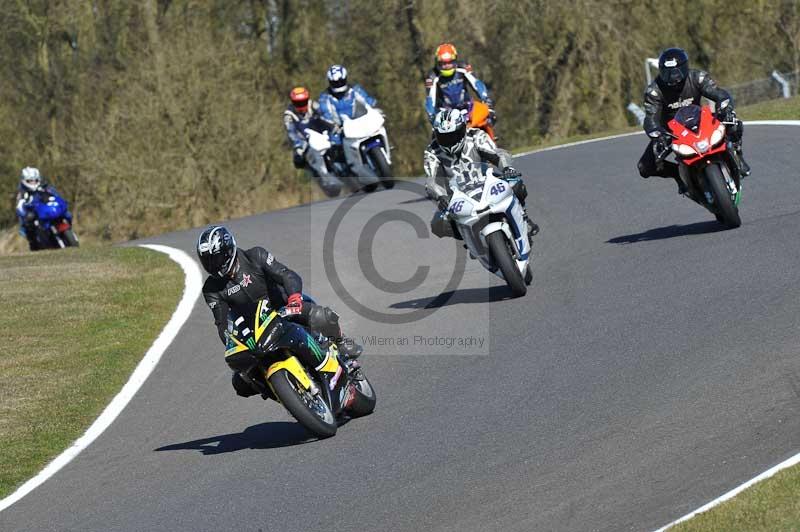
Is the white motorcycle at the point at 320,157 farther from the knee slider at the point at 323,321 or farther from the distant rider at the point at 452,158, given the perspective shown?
the knee slider at the point at 323,321

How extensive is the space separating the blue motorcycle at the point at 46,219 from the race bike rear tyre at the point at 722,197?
13.9m

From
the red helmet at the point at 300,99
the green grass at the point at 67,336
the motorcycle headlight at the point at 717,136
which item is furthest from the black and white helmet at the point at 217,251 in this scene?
the red helmet at the point at 300,99

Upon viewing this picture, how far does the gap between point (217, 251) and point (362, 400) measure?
1541 mm

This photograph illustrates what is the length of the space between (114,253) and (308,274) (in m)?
5.12

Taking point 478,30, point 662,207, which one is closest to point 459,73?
point 662,207

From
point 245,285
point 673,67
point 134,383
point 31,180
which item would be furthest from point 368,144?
point 245,285

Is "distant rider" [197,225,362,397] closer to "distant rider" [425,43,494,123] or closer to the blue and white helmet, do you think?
"distant rider" [425,43,494,123]

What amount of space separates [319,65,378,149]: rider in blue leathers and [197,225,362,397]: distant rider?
13041 millimetres

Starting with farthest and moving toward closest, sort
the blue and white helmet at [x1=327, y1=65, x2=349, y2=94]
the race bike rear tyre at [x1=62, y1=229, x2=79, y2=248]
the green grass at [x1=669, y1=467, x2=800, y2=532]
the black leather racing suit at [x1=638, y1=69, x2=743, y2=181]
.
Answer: the race bike rear tyre at [x1=62, y1=229, x2=79, y2=248], the blue and white helmet at [x1=327, y1=65, x2=349, y2=94], the black leather racing suit at [x1=638, y1=69, x2=743, y2=181], the green grass at [x1=669, y1=467, x2=800, y2=532]

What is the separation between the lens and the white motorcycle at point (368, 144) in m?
21.4

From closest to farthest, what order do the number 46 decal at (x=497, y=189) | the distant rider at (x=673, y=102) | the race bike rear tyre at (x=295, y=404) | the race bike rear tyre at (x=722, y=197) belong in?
the race bike rear tyre at (x=295, y=404)
the number 46 decal at (x=497, y=189)
the race bike rear tyre at (x=722, y=197)
the distant rider at (x=673, y=102)

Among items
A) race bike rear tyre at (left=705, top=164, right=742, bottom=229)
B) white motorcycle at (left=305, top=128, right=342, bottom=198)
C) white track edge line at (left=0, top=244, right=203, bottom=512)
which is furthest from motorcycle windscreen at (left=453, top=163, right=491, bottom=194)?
white motorcycle at (left=305, top=128, right=342, bottom=198)

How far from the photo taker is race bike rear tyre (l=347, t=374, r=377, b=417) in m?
8.91

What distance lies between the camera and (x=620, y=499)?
20.6 ft
